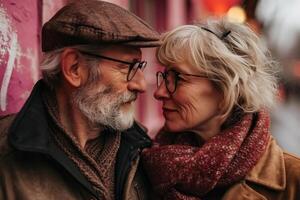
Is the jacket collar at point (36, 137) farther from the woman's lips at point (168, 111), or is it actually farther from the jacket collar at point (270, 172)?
the jacket collar at point (270, 172)

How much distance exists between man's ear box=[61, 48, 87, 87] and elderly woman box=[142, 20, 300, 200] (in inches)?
16.9

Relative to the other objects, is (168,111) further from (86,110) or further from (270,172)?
(270,172)

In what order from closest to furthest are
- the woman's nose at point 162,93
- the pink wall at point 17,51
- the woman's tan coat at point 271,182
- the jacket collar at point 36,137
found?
the jacket collar at point 36,137, the woman's tan coat at point 271,182, the woman's nose at point 162,93, the pink wall at point 17,51

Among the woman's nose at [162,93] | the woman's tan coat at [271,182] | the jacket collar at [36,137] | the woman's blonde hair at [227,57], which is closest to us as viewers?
the jacket collar at [36,137]

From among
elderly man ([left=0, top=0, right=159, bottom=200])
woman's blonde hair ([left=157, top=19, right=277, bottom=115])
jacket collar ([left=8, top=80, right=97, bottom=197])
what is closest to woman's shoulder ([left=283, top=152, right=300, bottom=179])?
woman's blonde hair ([left=157, top=19, right=277, bottom=115])

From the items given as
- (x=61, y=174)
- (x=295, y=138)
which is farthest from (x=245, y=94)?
(x=295, y=138)

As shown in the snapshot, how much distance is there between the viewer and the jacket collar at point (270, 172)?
2552 mm

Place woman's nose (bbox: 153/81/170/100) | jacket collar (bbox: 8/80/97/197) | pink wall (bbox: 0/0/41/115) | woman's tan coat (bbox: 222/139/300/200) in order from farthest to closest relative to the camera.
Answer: pink wall (bbox: 0/0/41/115), woman's nose (bbox: 153/81/170/100), woman's tan coat (bbox: 222/139/300/200), jacket collar (bbox: 8/80/97/197)

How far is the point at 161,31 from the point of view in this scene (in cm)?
440

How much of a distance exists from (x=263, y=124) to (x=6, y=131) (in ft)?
4.29

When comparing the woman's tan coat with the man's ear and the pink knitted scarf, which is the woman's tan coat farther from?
the man's ear

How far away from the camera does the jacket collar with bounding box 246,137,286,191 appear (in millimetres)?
2552

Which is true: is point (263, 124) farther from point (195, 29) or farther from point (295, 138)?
point (295, 138)

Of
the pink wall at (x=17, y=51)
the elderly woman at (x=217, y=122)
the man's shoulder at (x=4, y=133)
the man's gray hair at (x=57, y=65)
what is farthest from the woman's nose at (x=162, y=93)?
the pink wall at (x=17, y=51)
